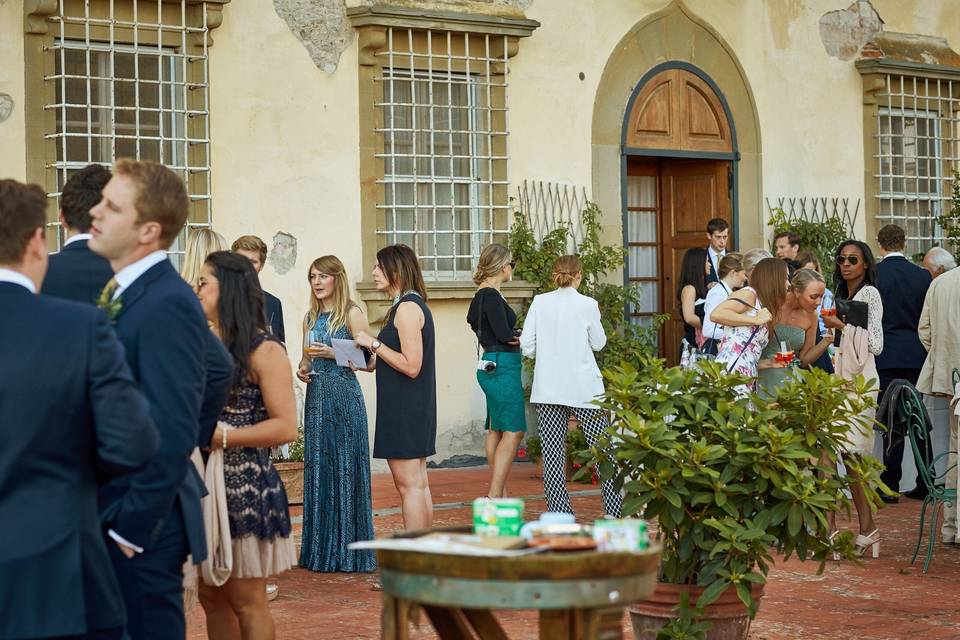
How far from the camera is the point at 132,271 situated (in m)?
3.81

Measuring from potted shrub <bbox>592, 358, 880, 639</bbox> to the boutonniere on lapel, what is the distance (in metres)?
2.25

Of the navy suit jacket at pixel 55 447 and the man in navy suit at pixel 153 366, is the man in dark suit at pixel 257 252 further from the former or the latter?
the navy suit jacket at pixel 55 447

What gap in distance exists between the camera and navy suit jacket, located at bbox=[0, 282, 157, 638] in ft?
10.2

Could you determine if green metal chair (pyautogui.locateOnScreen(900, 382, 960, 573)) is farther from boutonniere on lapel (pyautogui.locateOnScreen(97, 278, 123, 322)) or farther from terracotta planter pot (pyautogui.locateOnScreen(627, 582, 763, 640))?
boutonniere on lapel (pyautogui.locateOnScreen(97, 278, 123, 322))

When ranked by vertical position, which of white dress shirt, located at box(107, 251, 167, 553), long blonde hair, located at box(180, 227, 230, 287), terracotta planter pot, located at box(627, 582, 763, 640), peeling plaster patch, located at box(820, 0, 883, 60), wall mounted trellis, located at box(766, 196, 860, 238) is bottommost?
terracotta planter pot, located at box(627, 582, 763, 640)

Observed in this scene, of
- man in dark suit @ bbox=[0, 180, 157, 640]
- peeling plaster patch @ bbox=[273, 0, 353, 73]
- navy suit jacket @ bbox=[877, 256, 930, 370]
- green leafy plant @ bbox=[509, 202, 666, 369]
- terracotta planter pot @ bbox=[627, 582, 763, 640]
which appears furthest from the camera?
green leafy plant @ bbox=[509, 202, 666, 369]

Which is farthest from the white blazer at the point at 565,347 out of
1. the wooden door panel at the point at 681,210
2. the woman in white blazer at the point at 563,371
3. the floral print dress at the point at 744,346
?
the wooden door panel at the point at 681,210

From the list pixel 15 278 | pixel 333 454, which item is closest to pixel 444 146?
pixel 333 454

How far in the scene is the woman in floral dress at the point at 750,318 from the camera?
8.35m

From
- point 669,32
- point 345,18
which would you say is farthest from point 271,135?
point 669,32

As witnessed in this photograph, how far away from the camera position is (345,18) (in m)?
11.4

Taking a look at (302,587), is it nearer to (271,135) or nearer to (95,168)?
(95,168)

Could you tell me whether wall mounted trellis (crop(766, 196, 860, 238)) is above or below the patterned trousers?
above

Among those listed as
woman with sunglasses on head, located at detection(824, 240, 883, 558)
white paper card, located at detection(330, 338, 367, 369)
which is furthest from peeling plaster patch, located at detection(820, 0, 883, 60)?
white paper card, located at detection(330, 338, 367, 369)
